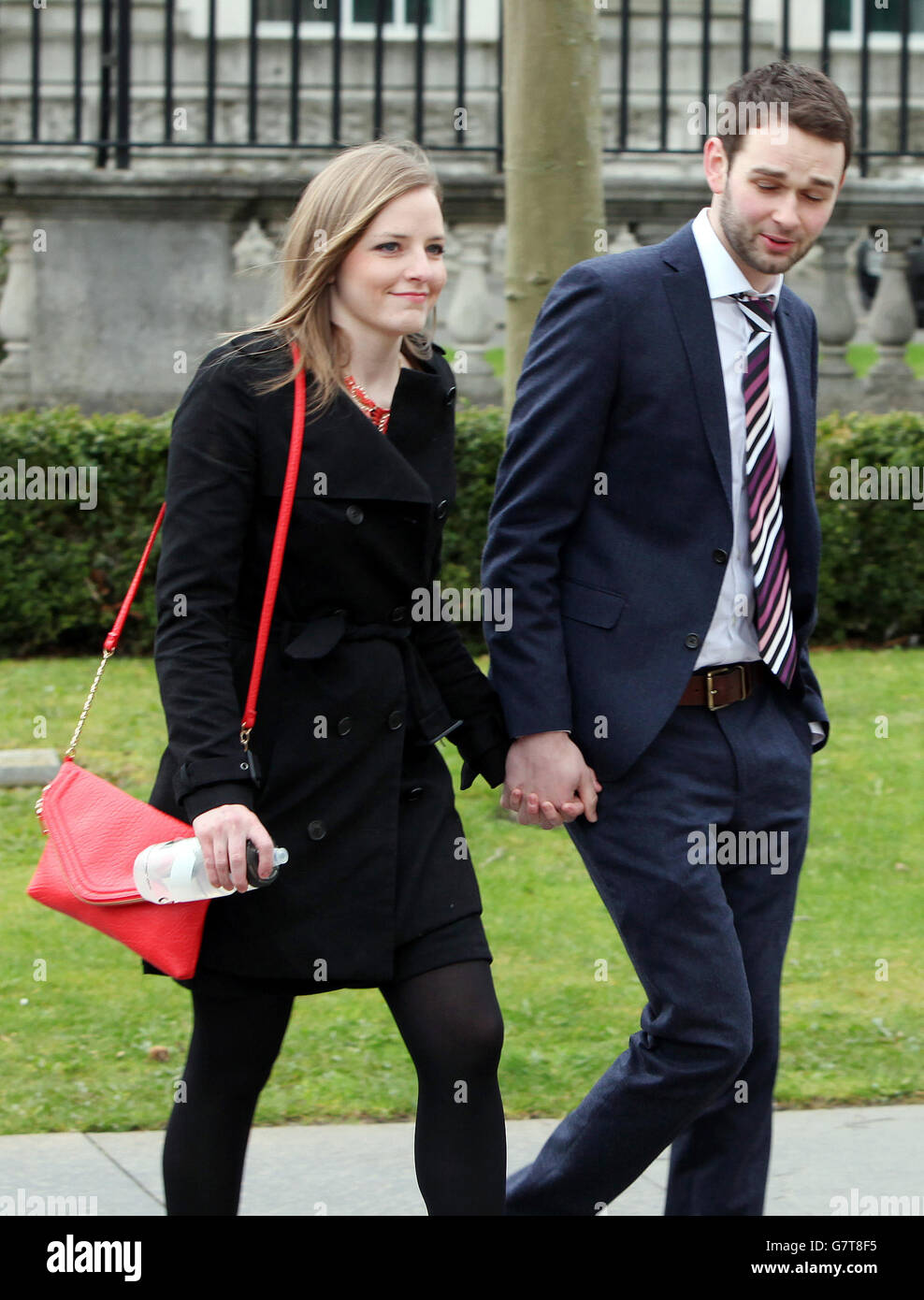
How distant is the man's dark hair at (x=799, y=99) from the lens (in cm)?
327

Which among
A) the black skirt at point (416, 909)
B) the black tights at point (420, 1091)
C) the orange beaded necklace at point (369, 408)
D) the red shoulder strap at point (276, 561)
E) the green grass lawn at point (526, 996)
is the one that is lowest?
the green grass lawn at point (526, 996)

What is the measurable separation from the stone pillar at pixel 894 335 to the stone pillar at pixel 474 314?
212 cm

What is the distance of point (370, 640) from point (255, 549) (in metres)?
0.24

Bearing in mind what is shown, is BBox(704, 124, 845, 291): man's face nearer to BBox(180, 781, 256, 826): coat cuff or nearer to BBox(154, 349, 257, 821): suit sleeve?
BBox(154, 349, 257, 821): suit sleeve

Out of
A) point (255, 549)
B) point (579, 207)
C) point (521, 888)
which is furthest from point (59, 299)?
point (255, 549)

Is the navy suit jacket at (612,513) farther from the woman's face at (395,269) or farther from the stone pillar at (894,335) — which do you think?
the stone pillar at (894,335)

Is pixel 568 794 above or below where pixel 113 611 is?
above

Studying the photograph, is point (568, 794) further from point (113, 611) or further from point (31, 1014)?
point (113, 611)

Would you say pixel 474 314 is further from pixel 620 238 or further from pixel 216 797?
pixel 216 797

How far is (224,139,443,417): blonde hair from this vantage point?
3.17 m

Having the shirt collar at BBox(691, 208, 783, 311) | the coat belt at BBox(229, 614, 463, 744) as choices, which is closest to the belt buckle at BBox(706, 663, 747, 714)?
the coat belt at BBox(229, 614, 463, 744)

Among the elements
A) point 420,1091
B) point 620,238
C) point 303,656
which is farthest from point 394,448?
point 620,238

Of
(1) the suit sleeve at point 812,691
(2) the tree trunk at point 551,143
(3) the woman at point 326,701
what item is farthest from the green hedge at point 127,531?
(3) the woman at point 326,701

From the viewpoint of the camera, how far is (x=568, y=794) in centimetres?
331
